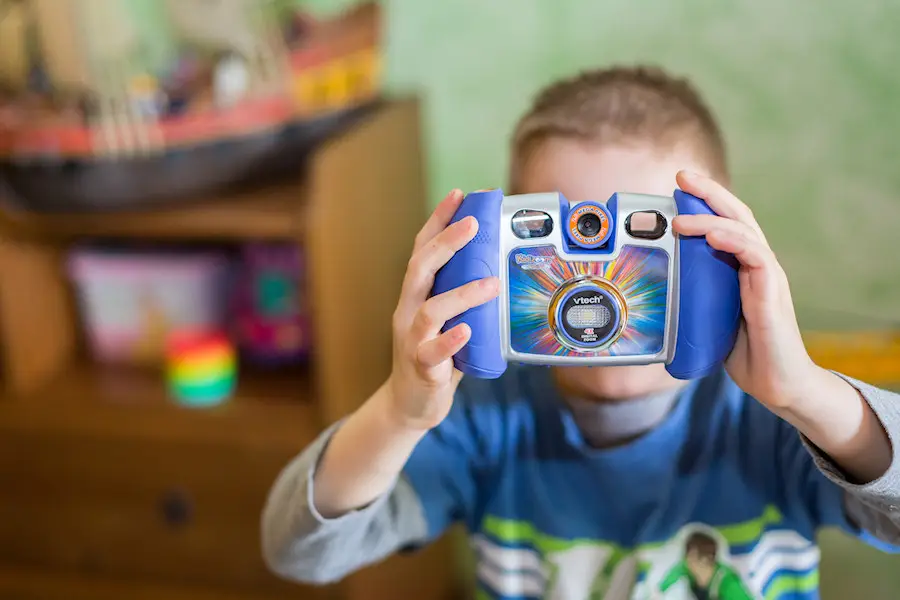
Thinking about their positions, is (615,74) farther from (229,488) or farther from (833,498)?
(229,488)

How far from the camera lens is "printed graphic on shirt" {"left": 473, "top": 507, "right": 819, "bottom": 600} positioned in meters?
0.52

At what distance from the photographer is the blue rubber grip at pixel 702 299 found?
40cm

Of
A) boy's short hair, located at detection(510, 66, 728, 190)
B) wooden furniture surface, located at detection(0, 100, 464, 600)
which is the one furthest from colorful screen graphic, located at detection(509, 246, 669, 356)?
wooden furniture surface, located at detection(0, 100, 464, 600)

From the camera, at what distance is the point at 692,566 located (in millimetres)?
526

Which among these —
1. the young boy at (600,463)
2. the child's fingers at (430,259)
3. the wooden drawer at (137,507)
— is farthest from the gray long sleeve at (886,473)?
the wooden drawer at (137,507)

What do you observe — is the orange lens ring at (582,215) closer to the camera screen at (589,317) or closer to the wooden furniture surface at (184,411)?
the camera screen at (589,317)

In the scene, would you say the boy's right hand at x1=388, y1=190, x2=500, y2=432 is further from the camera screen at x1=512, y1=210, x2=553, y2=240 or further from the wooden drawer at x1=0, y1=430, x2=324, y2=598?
the wooden drawer at x1=0, y1=430, x2=324, y2=598

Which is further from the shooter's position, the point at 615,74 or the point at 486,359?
the point at 615,74

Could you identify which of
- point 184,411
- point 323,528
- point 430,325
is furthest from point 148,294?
point 430,325

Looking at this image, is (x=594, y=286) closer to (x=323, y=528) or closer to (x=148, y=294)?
(x=323, y=528)

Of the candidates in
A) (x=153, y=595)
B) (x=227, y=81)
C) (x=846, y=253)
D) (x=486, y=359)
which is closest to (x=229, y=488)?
(x=153, y=595)

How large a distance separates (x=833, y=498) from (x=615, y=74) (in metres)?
0.29

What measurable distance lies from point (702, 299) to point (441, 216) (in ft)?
0.43

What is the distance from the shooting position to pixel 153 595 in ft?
3.12
